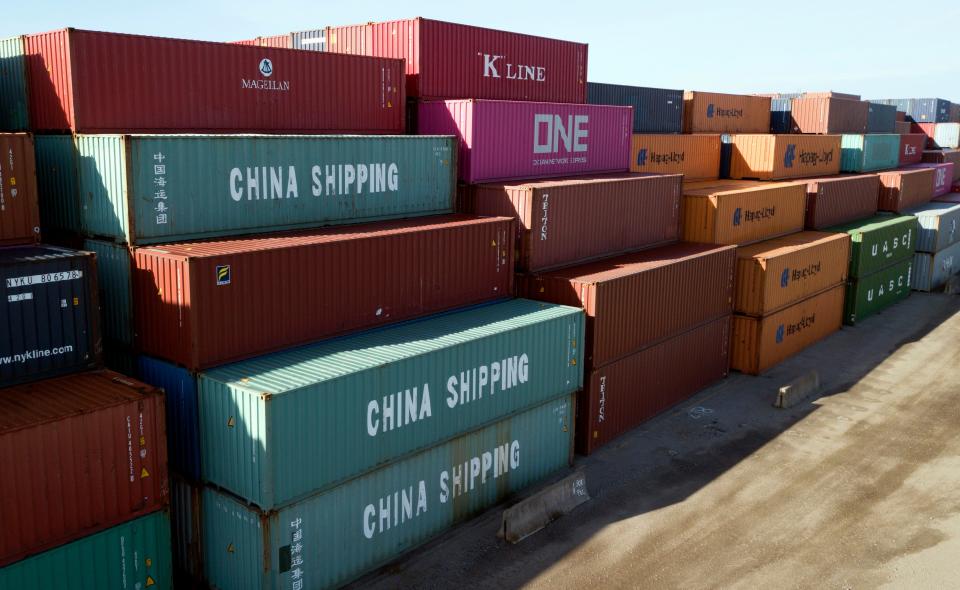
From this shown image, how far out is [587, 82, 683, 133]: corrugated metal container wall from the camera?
34.3 metres

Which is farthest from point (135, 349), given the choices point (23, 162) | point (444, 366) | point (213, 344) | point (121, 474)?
point (444, 366)

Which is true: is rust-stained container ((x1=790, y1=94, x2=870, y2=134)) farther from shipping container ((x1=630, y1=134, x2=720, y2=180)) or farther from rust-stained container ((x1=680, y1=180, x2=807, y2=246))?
rust-stained container ((x1=680, y1=180, x2=807, y2=246))

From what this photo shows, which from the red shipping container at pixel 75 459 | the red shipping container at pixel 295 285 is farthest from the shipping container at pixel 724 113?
the red shipping container at pixel 75 459

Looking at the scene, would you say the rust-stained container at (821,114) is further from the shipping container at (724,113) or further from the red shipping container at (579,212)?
the red shipping container at (579,212)

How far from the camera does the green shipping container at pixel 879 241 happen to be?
115 feet

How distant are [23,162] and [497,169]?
1203 centimetres

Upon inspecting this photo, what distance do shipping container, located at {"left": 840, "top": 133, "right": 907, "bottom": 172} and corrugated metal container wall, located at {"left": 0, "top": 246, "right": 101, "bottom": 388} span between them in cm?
3985

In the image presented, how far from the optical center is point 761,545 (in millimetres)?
16500

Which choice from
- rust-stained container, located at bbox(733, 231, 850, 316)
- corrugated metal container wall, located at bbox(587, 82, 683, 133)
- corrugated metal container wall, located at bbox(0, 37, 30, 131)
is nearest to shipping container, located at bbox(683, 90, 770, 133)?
corrugated metal container wall, located at bbox(587, 82, 683, 133)

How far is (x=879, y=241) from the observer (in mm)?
36750

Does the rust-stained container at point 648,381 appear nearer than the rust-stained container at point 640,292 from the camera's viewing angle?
No

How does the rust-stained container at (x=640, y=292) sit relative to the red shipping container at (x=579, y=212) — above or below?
below

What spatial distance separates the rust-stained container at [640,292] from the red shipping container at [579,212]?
0.47 m

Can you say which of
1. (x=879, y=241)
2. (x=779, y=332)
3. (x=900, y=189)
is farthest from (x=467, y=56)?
(x=900, y=189)
